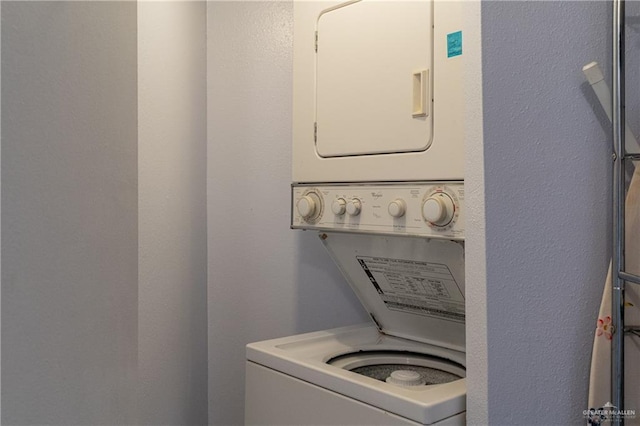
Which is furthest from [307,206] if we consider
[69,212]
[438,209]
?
[69,212]

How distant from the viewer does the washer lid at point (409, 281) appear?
201 centimetres

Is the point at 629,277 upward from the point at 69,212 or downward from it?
downward

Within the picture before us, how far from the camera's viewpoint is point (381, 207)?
6.55 ft

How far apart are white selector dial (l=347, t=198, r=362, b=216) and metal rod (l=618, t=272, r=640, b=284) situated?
2.75 feet

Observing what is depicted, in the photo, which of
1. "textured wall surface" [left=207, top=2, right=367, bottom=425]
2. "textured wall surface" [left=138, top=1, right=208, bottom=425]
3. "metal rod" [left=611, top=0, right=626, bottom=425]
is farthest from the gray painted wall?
"textured wall surface" [left=207, top=2, right=367, bottom=425]

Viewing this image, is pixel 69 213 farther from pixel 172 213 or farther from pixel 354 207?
pixel 172 213

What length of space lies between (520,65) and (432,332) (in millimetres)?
1081

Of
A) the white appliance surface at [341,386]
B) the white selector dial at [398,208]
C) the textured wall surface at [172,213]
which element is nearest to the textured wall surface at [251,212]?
the textured wall surface at [172,213]

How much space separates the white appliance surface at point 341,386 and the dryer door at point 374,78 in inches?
29.1

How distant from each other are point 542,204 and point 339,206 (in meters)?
0.71

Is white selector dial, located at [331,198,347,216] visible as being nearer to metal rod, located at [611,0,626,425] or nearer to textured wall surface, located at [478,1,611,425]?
textured wall surface, located at [478,1,611,425]

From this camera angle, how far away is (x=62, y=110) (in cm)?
111

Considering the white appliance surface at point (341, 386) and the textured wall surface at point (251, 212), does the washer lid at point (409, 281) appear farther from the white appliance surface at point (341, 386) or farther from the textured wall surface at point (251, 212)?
the textured wall surface at point (251, 212)

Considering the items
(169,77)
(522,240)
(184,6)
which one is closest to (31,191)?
(522,240)
